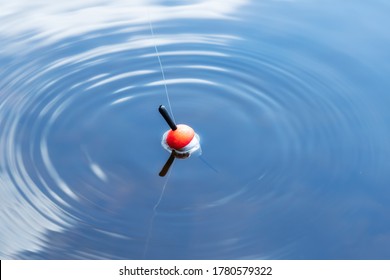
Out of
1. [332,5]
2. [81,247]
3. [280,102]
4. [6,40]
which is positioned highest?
[332,5]

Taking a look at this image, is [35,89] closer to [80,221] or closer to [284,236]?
[80,221]

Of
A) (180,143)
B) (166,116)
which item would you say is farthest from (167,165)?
(166,116)

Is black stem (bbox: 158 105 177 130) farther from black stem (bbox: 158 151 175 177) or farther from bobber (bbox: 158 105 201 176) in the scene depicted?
black stem (bbox: 158 151 175 177)

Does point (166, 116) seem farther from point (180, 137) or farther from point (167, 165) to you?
point (167, 165)

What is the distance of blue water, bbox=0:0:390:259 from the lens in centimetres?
224

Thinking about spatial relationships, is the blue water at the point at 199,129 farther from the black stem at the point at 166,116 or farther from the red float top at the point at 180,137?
the black stem at the point at 166,116

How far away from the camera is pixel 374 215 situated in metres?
2.29

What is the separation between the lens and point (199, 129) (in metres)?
2.63

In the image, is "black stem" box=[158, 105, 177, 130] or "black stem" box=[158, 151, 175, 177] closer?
"black stem" box=[158, 105, 177, 130]

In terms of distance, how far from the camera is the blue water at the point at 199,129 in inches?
88.1

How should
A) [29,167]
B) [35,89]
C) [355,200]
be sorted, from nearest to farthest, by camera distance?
[355,200] → [29,167] → [35,89]

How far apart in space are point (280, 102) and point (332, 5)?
1.04 meters

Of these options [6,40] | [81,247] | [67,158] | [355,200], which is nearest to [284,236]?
[355,200]

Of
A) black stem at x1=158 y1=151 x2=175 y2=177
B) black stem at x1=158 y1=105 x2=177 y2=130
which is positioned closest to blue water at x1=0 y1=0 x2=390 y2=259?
black stem at x1=158 y1=151 x2=175 y2=177
